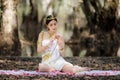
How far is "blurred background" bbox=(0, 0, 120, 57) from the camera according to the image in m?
24.4

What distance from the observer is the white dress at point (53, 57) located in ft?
32.6

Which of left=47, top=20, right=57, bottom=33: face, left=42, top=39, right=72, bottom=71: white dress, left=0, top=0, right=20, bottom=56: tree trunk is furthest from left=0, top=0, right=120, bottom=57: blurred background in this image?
left=47, top=20, right=57, bottom=33: face

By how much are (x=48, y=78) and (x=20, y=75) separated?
89 centimetres

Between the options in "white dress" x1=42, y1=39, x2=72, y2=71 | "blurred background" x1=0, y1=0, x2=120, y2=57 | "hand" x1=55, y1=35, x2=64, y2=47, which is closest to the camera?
"hand" x1=55, y1=35, x2=64, y2=47

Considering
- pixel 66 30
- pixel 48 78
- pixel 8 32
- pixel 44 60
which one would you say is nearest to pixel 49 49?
pixel 44 60

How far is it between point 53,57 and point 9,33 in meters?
8.69

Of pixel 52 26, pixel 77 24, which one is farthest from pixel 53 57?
pixel 77 24

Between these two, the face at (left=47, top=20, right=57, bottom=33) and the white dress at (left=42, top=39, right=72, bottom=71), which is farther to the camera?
the white dress at (left=42, top=39, right=72, bottom=71)

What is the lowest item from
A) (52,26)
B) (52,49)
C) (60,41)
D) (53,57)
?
(53,57)

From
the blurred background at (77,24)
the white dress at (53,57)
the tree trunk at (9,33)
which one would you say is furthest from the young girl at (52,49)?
the blurred background at (77,24)

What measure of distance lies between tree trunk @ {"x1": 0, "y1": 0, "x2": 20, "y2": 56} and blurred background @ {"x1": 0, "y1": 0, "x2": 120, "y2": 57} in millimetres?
5060

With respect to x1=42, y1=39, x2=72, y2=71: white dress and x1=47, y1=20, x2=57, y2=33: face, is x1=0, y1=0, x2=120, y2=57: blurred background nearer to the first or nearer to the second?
x1=42, y1=39, x2=72, y2=71: white dress

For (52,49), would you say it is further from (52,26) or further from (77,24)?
(77,24)

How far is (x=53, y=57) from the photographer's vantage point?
10.0m
